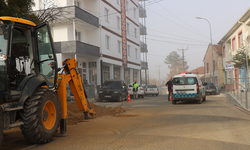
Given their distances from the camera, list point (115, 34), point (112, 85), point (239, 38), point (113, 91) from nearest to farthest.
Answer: point (113, 91) < point (112, 85) < point (239, 38) < point (115, 34)

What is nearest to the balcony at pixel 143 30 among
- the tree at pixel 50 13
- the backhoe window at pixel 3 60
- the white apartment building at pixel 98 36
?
the white apartment building at pixel 98 36

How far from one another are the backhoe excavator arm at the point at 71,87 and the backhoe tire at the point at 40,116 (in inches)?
17.0

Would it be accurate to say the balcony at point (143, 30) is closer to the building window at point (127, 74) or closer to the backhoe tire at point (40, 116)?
the building window at point (127, 74)

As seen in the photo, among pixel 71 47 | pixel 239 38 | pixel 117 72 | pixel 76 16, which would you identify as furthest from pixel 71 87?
pixel 117 72

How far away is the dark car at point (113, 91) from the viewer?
21609mm

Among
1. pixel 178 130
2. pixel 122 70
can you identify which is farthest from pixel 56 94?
pixel 122 70

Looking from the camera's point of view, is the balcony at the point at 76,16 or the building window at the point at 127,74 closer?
the balcony at the point at 76,16

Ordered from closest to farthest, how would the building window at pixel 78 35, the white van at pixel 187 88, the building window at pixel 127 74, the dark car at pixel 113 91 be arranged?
the white van at pixel 187 88 < the dark car at pixel 113 91 < the building window at pixel 78 35 < the building window at pixel 127 74

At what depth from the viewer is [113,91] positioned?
853 inches

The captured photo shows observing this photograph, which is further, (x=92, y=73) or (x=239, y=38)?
(x=239, y=38)

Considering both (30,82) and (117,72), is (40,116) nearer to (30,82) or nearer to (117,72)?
(30,82)

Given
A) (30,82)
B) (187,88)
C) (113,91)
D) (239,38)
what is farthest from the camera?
(239,38)

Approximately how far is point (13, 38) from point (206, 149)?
15.5 ft

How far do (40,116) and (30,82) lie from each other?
79cm
